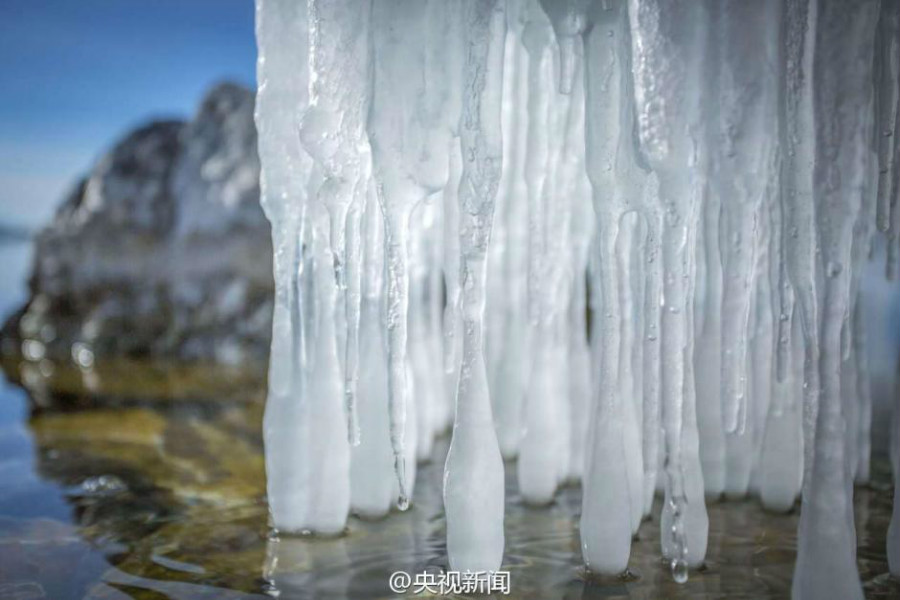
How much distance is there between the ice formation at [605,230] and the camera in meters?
3.31

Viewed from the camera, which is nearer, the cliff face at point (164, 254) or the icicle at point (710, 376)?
the icicle at point (710, 376)

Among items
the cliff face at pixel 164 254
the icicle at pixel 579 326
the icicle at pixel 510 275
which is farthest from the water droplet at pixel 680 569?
the cliff face at pixel 164 254

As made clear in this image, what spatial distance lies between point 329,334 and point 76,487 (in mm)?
2284

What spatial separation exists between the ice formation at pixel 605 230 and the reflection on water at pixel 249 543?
0.17m

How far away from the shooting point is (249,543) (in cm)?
448

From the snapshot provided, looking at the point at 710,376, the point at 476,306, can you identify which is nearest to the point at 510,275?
the point at 710,376

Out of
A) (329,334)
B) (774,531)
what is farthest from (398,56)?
(774,531)

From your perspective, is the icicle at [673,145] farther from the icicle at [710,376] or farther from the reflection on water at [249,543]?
the icicle at [710,376]

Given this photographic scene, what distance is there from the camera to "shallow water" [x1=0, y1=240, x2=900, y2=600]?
3.89 meters

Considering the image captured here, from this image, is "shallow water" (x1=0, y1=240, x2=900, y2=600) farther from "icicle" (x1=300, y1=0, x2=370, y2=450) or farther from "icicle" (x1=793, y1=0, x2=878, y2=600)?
"icicle" (x1=300, y1=0, x2=370, y2=450)

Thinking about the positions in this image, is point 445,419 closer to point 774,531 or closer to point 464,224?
point 774,531

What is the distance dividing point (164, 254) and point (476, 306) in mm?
8435

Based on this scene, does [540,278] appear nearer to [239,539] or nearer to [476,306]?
[476,306]

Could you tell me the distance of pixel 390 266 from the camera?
379cm
